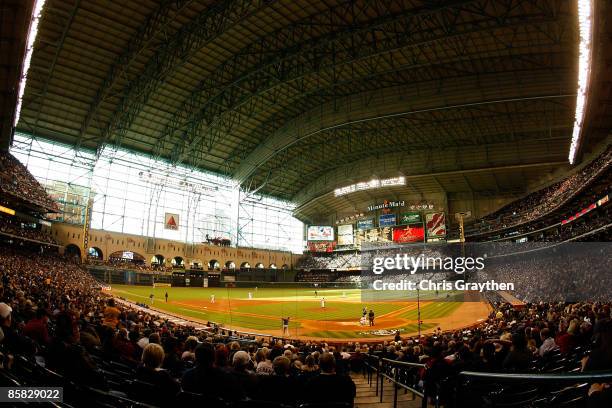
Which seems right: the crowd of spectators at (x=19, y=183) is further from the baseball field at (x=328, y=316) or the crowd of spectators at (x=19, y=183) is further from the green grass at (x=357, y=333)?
the green grass at (x=357, y=333)

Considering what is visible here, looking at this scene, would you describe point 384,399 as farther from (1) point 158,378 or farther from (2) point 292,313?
(2) point 292,313

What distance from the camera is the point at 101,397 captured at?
12.5 ft

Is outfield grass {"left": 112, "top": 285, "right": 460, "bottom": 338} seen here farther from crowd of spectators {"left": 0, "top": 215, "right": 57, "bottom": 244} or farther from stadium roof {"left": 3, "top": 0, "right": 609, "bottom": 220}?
stadium roof {"left": 3, "top": 0, "right": 609, "bottom": 220}

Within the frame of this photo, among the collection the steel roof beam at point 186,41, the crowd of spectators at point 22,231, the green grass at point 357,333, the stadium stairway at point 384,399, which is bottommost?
the green grass at point 357,333

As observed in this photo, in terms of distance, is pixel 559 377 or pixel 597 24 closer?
pixel 559 377

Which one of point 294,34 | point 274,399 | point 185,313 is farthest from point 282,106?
point 274,399

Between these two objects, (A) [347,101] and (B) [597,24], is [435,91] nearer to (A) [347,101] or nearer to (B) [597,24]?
(A) [347,101]

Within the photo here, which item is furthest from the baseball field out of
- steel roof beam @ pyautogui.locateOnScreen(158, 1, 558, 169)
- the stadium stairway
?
steel roof beam @ pyautogui.locateOnScreen(158, 1, 558, 169)

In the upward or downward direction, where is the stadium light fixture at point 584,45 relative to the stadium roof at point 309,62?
downward

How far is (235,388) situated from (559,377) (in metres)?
3.07

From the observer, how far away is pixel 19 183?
135ft

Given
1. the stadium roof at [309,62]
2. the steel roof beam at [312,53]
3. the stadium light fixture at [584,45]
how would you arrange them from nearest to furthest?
the stadium light fixture at [584,45], the steel roof beam at [312,53], the stadium roof at [309,62]

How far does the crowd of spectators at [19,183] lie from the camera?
38406 mm

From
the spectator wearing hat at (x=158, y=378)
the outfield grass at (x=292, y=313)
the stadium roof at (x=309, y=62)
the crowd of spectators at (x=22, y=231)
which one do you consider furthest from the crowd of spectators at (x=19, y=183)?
the spectator wearing hat at (x=158, y=378)
